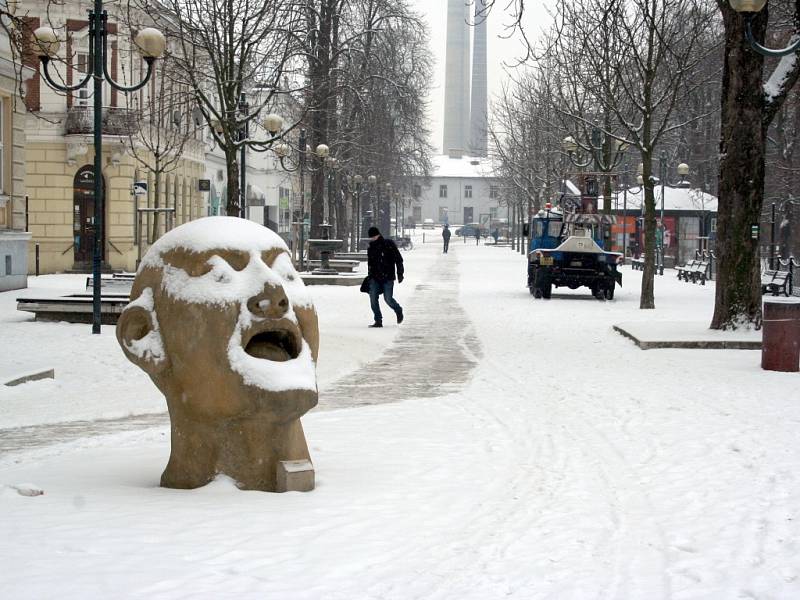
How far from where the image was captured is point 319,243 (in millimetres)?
35250

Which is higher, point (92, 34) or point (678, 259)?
point (92, 34)

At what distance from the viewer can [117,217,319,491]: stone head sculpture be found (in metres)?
6.66

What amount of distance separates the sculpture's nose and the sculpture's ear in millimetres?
579

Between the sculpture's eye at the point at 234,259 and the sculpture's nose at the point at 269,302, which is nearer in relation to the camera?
the sculpture's nose at the point at 269,302

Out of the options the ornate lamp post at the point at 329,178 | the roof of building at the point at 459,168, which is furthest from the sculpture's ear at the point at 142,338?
the roof of building at the point at 459,168

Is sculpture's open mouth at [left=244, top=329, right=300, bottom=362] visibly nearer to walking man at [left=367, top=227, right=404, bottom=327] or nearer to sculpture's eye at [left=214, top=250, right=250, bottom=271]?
sculpture's eye at [left=214, top=250, right=250, bottom=271]

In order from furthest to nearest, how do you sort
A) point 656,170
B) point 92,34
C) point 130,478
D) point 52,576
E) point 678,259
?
point 656,170
point 678,259
point 92,34
point 130,478
point 52,576

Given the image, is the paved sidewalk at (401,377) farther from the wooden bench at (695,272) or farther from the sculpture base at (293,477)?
the wooden bench at (695,272)

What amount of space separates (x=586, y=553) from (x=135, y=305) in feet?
9.57

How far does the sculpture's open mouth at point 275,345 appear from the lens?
273 inches

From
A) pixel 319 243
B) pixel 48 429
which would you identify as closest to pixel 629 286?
pixel 319 243

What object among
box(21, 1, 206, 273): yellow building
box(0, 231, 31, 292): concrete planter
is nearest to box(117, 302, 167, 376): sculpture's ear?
box(0, 231, 31, 292): concrete planter

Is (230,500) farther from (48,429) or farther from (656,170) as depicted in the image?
(656,170)

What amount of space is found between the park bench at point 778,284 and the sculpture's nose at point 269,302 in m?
23.5
